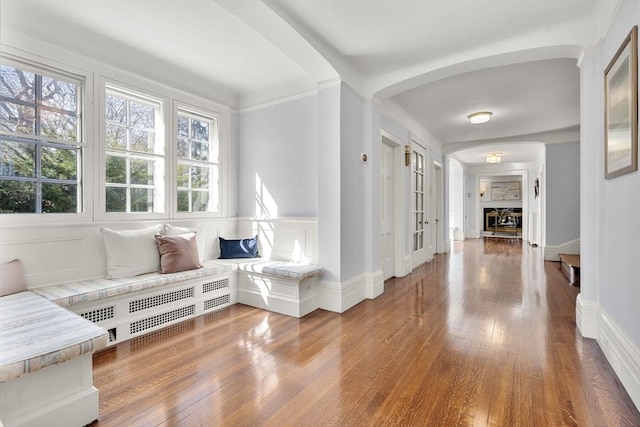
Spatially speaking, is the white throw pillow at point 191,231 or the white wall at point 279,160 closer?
the white throw pillow at point 191,231

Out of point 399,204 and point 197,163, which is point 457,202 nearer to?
point 399,204

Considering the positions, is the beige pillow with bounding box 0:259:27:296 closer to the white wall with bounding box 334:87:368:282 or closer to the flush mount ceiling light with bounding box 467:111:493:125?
the white wall with bounding box 334:87:368:282

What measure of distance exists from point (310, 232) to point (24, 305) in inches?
92.7

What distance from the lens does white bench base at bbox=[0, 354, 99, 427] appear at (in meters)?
1.38

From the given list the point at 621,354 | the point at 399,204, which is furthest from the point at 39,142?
the point at 621,354

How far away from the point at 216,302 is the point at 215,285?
19 cm

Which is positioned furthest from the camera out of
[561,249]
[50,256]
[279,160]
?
[561,249]

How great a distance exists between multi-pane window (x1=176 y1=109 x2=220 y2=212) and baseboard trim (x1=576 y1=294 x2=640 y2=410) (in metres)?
3.86

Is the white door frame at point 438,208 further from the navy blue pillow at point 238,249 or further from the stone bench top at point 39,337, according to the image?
the stone bench top at point 39,337

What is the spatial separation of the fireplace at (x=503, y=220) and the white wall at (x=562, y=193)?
653 centimetres

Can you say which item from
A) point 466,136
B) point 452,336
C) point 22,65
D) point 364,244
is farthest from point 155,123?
point 466,136

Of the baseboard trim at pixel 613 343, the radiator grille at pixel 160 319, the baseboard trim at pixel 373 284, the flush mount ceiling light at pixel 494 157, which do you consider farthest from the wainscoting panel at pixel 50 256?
the flush mount ceiling light at pixel 494 157

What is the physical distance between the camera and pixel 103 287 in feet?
7.98

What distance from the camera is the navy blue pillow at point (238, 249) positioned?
12.4 ft
